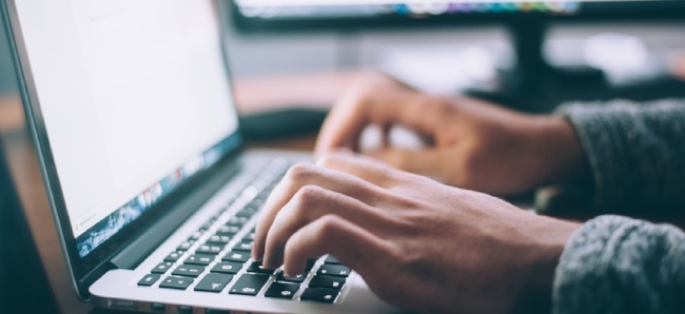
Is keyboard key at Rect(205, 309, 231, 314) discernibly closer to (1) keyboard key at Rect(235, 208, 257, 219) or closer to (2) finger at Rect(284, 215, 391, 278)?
(2) finger at Rect(284, 215, 391, 278)

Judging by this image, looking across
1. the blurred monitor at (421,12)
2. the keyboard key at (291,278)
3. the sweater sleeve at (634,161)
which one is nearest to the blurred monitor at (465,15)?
the blurred monitor at (421,12)

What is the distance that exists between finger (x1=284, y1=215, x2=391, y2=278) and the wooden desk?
0.45ft

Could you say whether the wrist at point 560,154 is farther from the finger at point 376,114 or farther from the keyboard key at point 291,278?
the keyboard key at point 291,278

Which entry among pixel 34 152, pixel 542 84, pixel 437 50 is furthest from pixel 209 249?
pixel 437 50

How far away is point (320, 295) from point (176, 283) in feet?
0.28

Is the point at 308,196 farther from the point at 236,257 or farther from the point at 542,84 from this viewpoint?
the point at 542,84

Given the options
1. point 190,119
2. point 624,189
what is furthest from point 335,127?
point 624,189

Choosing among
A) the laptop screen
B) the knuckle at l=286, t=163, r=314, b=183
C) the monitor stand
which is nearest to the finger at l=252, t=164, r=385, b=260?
the knuckle at l=286, t=163, r=314, b=183

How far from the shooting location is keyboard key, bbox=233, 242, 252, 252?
437mm

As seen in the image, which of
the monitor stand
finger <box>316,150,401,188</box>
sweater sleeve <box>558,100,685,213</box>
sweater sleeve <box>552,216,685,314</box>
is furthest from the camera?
the monitor stand

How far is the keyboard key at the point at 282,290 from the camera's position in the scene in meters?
0.37

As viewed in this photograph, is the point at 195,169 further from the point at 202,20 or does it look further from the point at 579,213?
the point at 579,213

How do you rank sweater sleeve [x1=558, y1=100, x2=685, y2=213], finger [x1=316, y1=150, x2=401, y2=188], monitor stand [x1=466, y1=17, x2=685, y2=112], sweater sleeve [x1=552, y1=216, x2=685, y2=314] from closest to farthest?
sweater sleeve [x1=552, y1=216, x2=685, y2=314], finger [x1=316, y1=150, x2=401, y2=188], sweater sleeve [x1=558, y1=100, x2=685, y2=213], monitor stand [x1=466, y1=17, x2=685, y2=112]

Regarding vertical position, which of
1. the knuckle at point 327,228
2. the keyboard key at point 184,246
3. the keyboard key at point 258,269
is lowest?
the keyboard key at point 258,269
